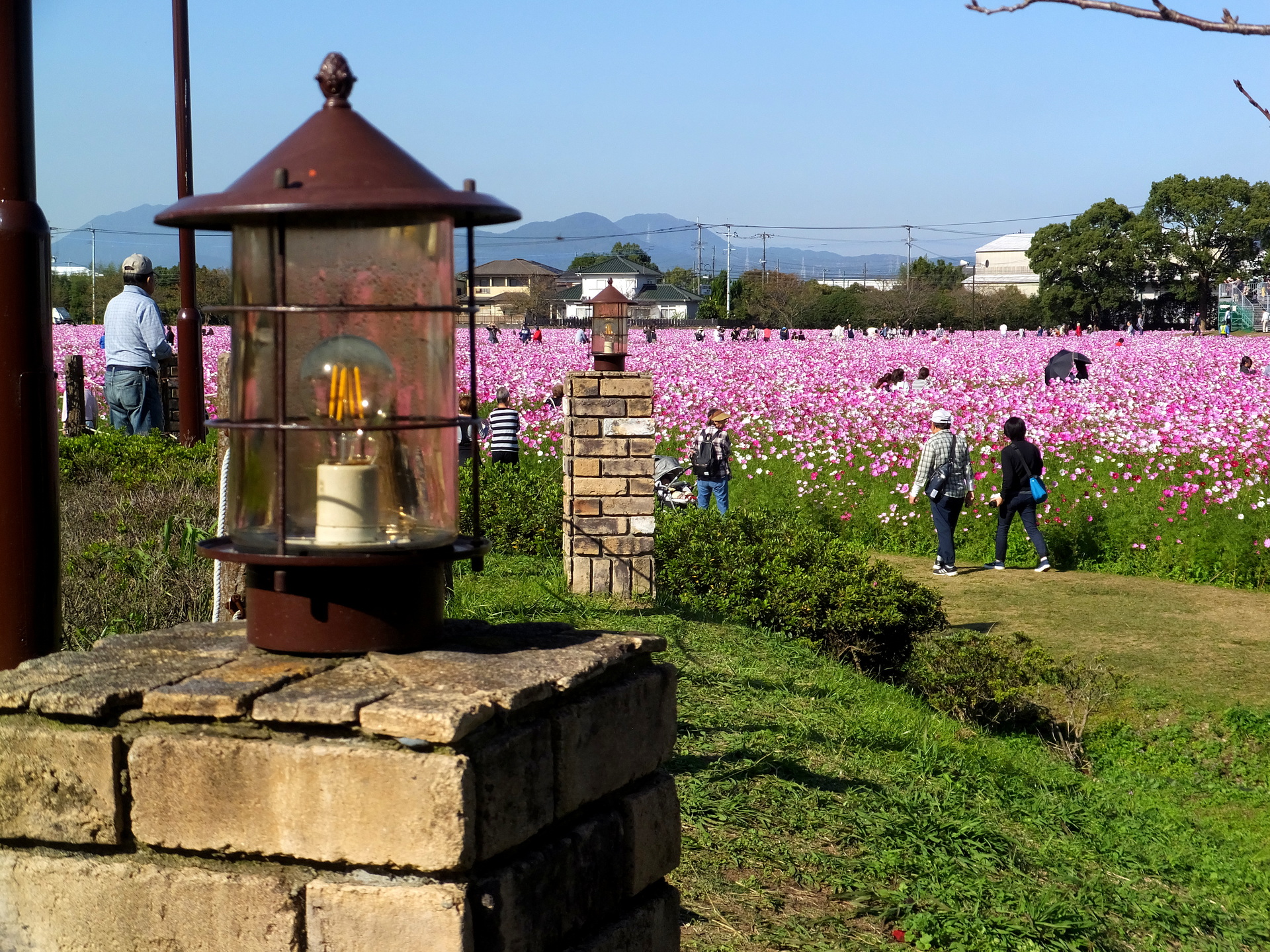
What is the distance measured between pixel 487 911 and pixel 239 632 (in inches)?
35.6

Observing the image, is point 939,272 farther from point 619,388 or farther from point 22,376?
point 22,376

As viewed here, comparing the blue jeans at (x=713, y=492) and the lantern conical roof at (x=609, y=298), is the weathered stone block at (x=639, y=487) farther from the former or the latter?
the blue jeans at (x=713, y=492)

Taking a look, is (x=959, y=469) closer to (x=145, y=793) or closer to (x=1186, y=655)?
(x=1186, y=655)

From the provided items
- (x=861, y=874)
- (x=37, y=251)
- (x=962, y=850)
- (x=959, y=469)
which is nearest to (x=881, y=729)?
(x=962, y=850)

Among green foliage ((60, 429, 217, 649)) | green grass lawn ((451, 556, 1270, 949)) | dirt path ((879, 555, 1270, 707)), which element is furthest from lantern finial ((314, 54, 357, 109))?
dirt path ((879, 555, 1270, 707))

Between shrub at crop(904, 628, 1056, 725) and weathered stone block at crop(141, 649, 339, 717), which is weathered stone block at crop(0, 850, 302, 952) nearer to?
weathered stone block at crop(141, 649, 339, 717)

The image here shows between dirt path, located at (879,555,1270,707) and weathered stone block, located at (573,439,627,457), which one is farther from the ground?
weathered stone block, located at (573,439,627,457)

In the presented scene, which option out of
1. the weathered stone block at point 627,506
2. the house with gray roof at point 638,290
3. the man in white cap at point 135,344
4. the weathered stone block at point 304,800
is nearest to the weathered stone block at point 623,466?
the weathered stone block at point 627,506

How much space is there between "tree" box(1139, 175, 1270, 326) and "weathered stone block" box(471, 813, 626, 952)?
3131 inches

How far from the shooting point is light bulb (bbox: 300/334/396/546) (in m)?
2.32

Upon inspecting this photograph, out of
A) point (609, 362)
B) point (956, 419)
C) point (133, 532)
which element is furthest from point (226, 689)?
point (956, 419)

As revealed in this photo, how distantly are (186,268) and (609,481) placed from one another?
12.4 ft

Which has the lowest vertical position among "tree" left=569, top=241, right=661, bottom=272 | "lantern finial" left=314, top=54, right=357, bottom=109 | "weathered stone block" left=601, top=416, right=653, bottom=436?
"weathered stone block" left=601, top=416, right=653, bottom=436

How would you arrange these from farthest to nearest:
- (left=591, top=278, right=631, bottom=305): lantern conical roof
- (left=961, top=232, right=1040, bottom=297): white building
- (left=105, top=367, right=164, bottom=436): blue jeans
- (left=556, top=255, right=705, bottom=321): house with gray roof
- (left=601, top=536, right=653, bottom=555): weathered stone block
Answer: (left=961, top=232, right=1040, bottom=297): white building → (left=556, top=255, right=705, bottom=321): house with gray roof → (left=105, top=367, right=164, bottom=436): blue jeans → (left=591, top=278, right=631, bottom=305): lantern conical roof → (left=601, top=536, right=653, bottom=555): weathered stone block
